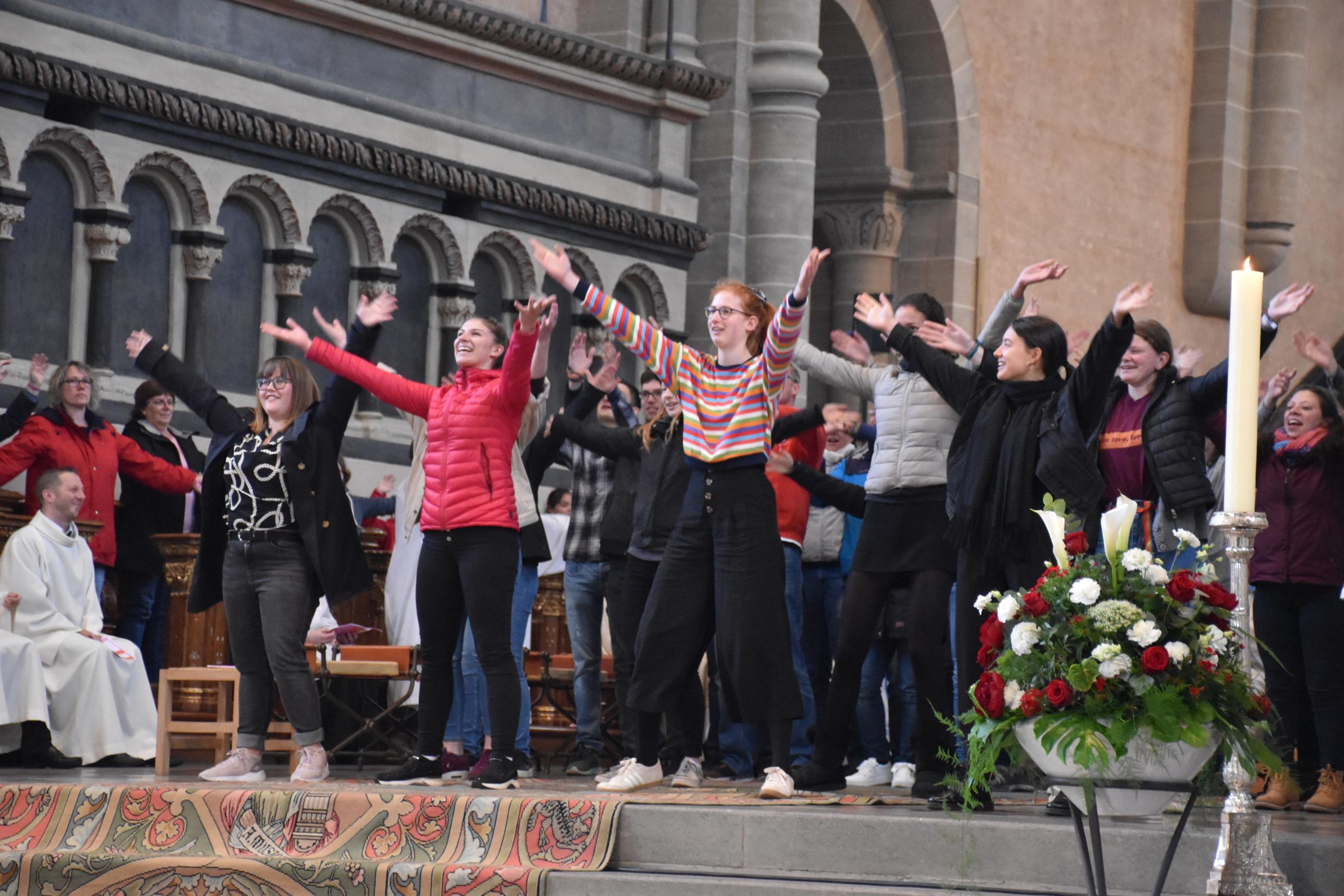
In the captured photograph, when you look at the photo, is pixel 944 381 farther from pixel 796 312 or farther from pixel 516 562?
pixel 516 562

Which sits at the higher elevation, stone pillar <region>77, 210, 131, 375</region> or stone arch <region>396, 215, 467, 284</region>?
stone arch <region>396, 215, 467, 284</region>

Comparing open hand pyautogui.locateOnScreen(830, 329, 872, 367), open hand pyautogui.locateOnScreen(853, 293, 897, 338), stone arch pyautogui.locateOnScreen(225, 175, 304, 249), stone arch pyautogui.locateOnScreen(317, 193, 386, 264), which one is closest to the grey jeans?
open hand pyautogui.locateOnScreen(830, 329, 872, 367)

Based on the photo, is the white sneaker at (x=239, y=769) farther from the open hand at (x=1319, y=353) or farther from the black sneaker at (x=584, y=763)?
the open hand at (x=1319, y=353)

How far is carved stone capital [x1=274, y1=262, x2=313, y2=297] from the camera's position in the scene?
10.8 m

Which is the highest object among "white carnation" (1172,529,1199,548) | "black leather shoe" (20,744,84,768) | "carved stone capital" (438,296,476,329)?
"carved stone capital" (438,296,476,329)

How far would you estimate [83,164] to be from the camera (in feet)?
32.3

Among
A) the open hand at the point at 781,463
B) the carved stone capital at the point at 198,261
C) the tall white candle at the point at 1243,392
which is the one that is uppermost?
the carved stone capital at the point at 198,261

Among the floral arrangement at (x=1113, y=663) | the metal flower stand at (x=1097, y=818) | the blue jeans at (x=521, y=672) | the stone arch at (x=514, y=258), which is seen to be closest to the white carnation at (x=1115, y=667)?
the floral arrangement at (x=1113, y=663)

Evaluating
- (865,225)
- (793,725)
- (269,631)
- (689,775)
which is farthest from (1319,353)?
(865,225)

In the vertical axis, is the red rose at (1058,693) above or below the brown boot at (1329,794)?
above

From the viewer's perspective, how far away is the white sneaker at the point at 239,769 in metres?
7.47

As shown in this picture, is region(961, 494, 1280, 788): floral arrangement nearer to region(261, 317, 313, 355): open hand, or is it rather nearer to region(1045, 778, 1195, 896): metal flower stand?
region(1045, 778, 1195, 896): metal flower stand

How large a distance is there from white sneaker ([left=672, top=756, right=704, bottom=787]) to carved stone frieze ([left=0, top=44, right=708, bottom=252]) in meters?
4.35

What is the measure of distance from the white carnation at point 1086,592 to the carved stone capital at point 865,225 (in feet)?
35.2
